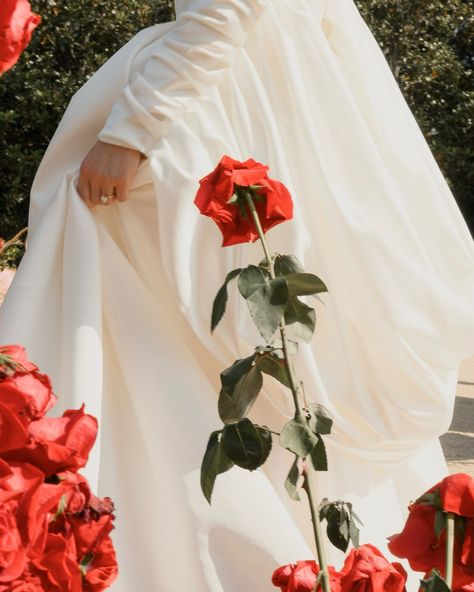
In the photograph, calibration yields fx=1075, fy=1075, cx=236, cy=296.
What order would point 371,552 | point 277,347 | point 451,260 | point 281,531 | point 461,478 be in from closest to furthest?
point 461,478 < point 371,552 < point 277,347 < point 281,531 < point 451,260

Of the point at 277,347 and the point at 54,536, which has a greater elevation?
the point at 54,536

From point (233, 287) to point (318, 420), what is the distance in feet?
3.06

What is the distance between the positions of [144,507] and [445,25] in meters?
7.97

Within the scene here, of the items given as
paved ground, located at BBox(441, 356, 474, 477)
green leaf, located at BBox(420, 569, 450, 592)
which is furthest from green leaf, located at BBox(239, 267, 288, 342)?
paved ground, located at BBox(441, 356, 474, 477)

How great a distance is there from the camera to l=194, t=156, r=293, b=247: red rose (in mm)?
1393

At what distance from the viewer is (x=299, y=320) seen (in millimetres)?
1426

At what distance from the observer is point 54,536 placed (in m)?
0.81

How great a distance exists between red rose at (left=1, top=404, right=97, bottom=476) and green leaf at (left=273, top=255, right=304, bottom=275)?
23.2 inches

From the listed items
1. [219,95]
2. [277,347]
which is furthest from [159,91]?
[277,347]

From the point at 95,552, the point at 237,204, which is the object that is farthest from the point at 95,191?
the point at 95,552

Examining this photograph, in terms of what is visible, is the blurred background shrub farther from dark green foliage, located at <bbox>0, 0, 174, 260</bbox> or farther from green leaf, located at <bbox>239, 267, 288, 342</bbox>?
green leaf, located at <bbox>239, 267, 288, 342</bbox>

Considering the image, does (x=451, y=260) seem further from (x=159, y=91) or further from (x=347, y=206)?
(x=159, y=91)

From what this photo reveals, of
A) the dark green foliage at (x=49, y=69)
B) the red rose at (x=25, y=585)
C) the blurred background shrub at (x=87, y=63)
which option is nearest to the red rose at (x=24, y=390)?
the red rose at (x=25, y=585)

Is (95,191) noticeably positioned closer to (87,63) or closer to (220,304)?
(220,304)
